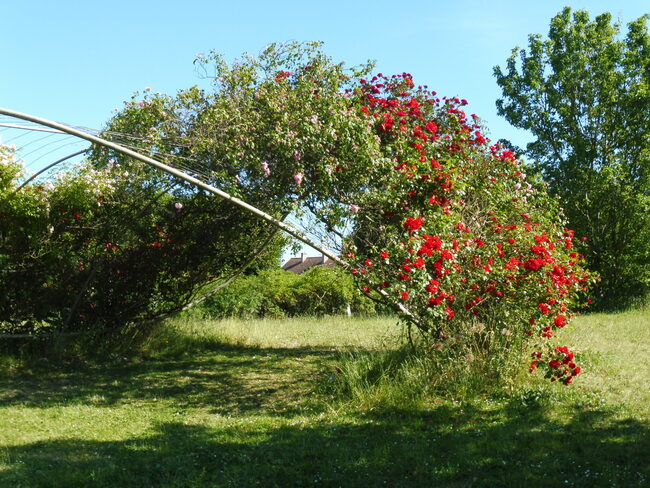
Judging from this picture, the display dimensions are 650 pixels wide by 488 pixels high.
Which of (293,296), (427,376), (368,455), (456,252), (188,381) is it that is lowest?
(368,455)

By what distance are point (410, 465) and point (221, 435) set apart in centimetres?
166

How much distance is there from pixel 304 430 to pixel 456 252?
2.35 m

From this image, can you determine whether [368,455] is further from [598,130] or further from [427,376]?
[598,130]

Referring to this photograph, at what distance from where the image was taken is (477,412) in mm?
5047

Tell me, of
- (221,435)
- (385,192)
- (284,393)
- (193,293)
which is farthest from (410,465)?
(193,293)

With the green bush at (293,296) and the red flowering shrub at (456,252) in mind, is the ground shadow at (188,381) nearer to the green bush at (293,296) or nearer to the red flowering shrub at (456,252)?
the red flowering shrub at (456,252)

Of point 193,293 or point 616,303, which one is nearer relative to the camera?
point 193,293

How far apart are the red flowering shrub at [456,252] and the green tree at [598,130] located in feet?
29.7

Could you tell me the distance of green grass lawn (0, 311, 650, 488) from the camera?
12.5ft

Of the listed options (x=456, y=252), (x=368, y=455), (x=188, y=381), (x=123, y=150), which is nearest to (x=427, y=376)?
(x=456, y=252)

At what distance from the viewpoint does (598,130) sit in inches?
664

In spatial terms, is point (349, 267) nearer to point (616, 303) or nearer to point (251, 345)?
point (251, 345)

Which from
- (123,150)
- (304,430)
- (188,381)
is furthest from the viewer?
(188,381)

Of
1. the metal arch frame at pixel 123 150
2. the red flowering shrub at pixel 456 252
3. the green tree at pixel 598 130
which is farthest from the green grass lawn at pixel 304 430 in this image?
the green tree at pixel 598 130
